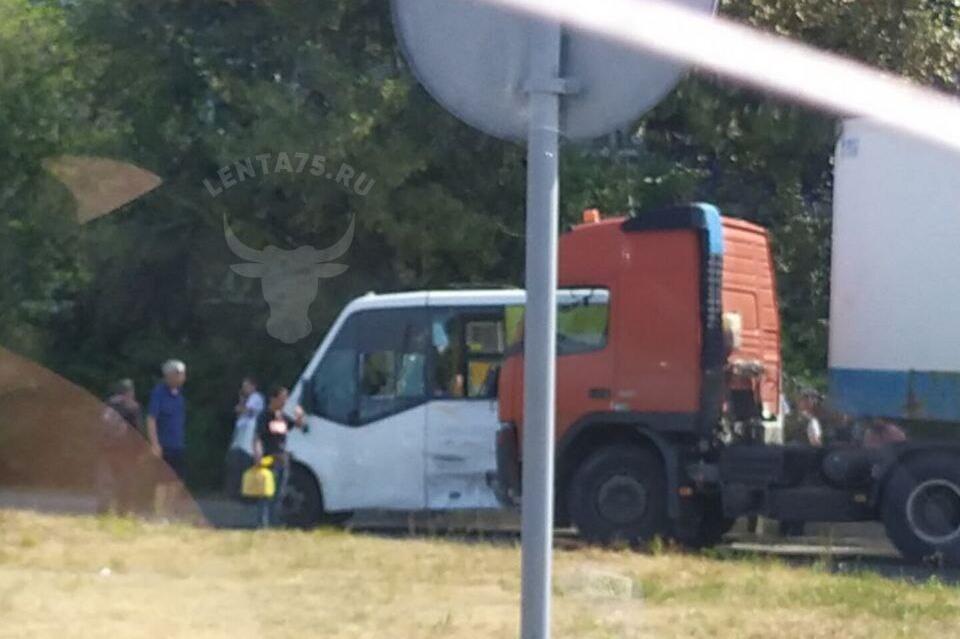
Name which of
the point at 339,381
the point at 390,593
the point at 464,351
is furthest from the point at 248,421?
the point at 390,593

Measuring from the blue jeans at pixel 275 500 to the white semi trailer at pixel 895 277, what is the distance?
5249 mm

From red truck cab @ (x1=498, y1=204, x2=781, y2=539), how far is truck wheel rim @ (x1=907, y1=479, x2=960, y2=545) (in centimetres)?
165

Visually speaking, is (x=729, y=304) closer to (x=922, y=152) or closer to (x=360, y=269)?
(x=922, y=152)

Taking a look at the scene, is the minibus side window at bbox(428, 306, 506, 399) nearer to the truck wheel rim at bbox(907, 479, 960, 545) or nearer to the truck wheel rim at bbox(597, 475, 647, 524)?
the truck wheel rim at bbox(597, 475, 647, 524)

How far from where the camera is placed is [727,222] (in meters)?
15.3

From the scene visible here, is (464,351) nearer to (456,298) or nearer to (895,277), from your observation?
(456,298)

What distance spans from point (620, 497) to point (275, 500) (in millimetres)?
3716

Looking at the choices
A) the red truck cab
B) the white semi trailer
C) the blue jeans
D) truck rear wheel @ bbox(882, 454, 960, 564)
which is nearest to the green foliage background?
the white semi trailer

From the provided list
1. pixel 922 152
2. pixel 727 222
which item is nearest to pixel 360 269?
pixel 727 222

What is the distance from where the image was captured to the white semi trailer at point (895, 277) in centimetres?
1438

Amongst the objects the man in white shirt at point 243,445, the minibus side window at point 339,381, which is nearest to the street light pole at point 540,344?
the man in white shirt at point 243,445

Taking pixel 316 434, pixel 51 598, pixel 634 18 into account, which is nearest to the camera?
pixel 634 18

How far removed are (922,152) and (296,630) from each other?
8.74m

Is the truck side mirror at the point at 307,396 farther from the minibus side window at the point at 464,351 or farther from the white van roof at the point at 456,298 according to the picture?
the minibus side window at the point at 464,351
